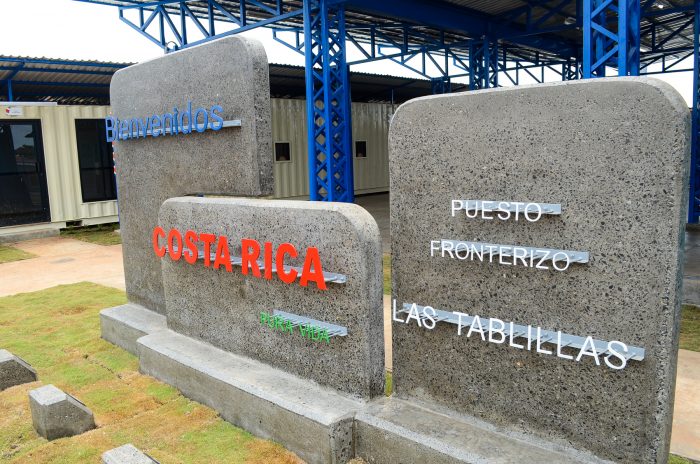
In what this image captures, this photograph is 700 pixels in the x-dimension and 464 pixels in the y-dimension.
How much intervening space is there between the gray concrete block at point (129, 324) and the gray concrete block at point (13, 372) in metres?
1.02

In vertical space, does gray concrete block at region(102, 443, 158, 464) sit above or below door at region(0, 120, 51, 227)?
below

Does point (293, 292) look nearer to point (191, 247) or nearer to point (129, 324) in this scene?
point (191, 247)

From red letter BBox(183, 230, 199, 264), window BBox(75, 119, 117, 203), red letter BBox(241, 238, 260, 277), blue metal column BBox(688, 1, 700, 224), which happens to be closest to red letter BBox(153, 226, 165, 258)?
red letter BBox(183, 230, 199, 264)

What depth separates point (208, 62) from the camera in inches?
219

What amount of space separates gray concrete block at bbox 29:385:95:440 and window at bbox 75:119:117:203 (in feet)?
41.6

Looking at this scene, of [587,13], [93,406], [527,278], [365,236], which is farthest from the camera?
[587,13]

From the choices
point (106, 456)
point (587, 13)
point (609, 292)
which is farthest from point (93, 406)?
point (587, 13)

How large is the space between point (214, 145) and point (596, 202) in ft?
12.2

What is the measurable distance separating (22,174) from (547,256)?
50.5 ft

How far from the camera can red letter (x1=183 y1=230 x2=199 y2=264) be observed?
5.59 meters

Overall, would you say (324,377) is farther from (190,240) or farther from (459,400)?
(190,240)

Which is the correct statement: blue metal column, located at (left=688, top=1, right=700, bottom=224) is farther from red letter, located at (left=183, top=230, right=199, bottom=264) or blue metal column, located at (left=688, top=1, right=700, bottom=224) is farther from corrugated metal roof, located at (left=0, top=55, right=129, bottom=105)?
corrugated metal roof, located at (left=0, top=55, right=129, bottom=105)

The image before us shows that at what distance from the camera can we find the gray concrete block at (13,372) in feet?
18.9

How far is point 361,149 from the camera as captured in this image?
2269cm
